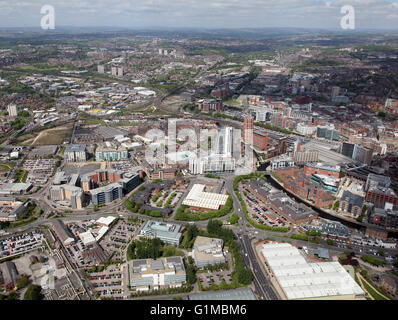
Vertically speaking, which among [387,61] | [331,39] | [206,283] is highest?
[331,39]

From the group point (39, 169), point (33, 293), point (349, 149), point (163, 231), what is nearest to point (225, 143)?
point (349, 149)

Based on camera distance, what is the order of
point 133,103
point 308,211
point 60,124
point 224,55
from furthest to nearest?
point 224,55 < point 133,103 < point 60,124 < point 308,211

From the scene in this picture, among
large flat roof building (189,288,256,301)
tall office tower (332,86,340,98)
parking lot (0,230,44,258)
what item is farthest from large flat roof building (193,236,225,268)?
tall office tower (332,86,340,98)

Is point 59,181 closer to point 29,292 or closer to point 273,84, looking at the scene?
point 29,292

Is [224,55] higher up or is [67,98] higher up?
[224,55]

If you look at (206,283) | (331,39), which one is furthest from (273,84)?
(331,39)

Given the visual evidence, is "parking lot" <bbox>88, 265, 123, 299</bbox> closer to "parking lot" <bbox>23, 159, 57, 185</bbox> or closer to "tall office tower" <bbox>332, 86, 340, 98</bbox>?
"parking lot" <bbox>23, 159, 57, 185</bbox>

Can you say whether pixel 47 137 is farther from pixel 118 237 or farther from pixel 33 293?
pixel 33 293
